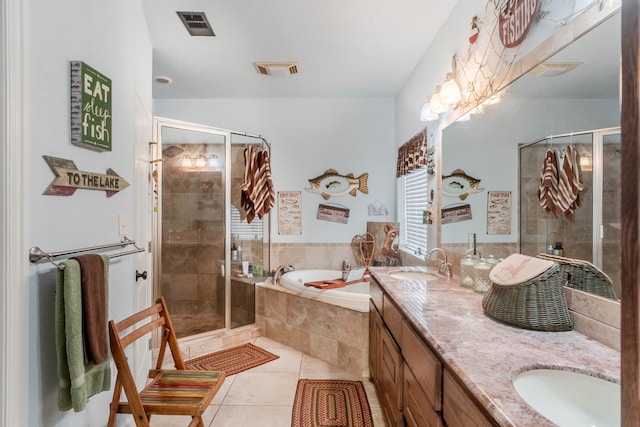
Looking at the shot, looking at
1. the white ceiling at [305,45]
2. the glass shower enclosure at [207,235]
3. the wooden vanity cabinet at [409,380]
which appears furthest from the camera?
the glass shower enclosure at [207,235]

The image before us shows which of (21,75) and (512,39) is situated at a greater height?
(512,39)

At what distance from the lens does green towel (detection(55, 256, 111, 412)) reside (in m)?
1.08

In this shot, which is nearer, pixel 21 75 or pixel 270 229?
pixel 21 75

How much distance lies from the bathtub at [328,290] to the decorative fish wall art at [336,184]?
885 mm

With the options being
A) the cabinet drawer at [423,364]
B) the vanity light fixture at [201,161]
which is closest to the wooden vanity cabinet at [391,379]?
the cabinet drawer at [423,364]

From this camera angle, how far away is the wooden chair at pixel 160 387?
1.33m

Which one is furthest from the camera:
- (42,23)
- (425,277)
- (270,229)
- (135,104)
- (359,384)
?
(270,229)

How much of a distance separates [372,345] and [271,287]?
4.05 ft

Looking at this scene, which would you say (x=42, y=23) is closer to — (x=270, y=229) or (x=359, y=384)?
(x=359, y=384)

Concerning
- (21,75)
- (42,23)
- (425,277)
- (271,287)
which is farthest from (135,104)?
Result: (425,277)

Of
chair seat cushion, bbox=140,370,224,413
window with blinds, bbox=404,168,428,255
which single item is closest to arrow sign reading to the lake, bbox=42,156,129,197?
chair seat cushion, bbox=140,370,224,413

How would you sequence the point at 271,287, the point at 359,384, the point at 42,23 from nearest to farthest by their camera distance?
1. the point at 42,23
2. the point at 359,384
3. the point at 271,287

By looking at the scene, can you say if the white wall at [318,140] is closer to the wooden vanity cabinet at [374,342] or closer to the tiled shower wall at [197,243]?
the tiled shower wall at [197,243]

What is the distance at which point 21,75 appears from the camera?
98 cm
